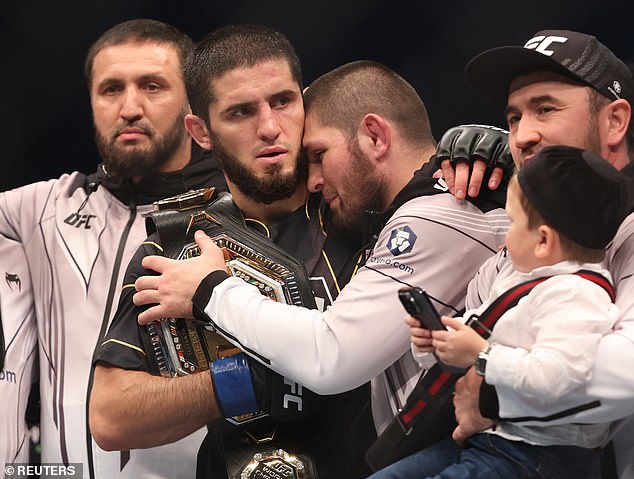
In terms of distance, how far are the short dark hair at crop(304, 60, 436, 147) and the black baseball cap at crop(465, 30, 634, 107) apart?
0.33m

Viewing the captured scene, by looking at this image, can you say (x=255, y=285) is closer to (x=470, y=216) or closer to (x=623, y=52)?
(x=470, y=216)

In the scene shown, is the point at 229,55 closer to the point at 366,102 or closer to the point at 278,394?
the point at 366,102

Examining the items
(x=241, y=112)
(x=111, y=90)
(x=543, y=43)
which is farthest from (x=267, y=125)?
(x=111, y=90)

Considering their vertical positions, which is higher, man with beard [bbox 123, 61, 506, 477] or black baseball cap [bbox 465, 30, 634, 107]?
black baseball cap [bbox 465, 30, 634, 107]

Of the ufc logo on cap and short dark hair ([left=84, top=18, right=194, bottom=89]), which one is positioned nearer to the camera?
the ufc logo on cap

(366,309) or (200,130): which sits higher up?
Answer: (200,130)

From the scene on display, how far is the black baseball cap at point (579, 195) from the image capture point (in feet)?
5.20

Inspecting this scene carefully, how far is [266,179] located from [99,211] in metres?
0.85

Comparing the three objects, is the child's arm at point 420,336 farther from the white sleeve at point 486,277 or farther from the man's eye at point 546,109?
the man's eye at point 546,109

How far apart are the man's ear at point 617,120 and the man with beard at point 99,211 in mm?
1346

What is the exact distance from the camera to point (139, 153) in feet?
9.73

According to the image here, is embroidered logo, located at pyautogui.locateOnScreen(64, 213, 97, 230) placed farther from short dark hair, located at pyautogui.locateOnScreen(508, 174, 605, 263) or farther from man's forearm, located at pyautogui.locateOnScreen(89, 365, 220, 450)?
short dark hair, located at pyautogui.locateOnScreen(508, 174, 605, 263)

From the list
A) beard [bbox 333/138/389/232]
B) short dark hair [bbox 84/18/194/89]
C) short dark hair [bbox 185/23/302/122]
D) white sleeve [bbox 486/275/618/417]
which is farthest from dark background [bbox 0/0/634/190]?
white sleeve [bbox 486/275/618/417]

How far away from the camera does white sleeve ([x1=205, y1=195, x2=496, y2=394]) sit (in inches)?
74.6
